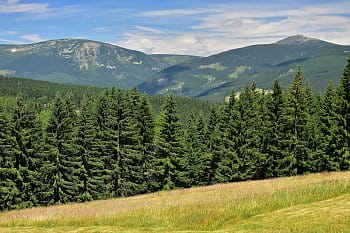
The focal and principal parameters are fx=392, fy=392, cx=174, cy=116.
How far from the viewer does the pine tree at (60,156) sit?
151 feet


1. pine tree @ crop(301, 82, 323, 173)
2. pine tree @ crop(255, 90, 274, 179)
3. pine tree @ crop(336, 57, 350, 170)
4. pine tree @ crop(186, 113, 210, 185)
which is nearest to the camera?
pine tree @ crop(336, 57, 350, 170)

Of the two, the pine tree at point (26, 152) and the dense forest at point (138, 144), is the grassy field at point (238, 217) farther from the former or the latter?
the dense forest at point (138, 144)

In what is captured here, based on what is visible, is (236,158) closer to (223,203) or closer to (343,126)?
(343,126)

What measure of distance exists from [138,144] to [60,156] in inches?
424

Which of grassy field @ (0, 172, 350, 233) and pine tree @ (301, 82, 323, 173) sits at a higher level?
grassy field @ (0, 172, 350, 233)

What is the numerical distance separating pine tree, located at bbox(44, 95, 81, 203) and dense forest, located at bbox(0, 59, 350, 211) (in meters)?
0.12

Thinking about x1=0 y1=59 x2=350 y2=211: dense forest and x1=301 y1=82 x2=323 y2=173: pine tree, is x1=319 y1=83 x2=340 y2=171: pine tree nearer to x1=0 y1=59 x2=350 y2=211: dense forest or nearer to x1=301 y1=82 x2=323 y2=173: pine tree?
x1=0 y1=59 x2=350 y2=211: dense forest

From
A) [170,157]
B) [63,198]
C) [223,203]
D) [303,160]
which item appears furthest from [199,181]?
[223,203]

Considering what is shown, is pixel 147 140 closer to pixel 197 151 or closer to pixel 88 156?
pixel 88 156

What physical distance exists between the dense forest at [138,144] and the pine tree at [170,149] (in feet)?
0.43

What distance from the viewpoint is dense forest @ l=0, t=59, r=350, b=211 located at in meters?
45.0

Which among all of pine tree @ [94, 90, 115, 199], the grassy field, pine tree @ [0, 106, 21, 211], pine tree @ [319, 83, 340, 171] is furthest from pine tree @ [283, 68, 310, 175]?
pine tree @ [0, 106, 21, 211]

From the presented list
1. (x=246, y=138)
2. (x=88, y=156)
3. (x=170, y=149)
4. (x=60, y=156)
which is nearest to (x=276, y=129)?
(x=246, y=138)

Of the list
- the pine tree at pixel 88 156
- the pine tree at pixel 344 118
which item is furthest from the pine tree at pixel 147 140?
the pine tree at pixel 344 118
